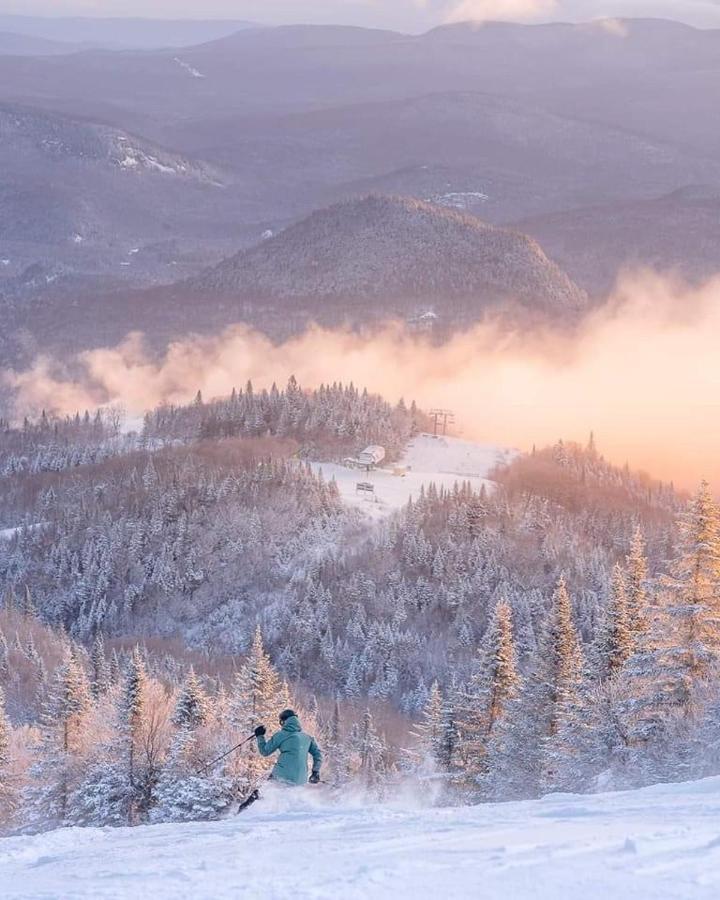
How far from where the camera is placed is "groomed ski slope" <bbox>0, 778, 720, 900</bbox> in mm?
12164

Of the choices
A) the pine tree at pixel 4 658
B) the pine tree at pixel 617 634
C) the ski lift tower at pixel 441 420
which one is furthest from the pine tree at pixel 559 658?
the ski lift tower at pixel 441 420

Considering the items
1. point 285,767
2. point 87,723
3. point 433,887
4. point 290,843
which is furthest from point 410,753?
point 433,887

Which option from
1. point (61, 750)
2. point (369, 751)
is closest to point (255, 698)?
point (61, 750)

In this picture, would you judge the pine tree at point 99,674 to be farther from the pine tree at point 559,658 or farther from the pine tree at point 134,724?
the pine tree at point 559,658

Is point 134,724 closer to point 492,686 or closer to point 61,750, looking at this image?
point 61,750

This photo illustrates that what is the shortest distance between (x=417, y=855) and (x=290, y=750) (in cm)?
635

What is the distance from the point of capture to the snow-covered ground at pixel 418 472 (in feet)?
423

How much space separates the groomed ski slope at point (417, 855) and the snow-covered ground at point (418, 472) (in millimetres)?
105613

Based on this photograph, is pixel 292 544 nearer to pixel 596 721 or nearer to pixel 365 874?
pixel 596 721

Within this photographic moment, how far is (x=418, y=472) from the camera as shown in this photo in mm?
146375

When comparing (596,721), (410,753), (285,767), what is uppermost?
(285,767)

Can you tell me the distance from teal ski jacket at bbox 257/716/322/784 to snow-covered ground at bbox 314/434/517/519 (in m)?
103

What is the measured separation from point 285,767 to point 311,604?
3540 inches

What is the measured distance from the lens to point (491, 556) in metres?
114
